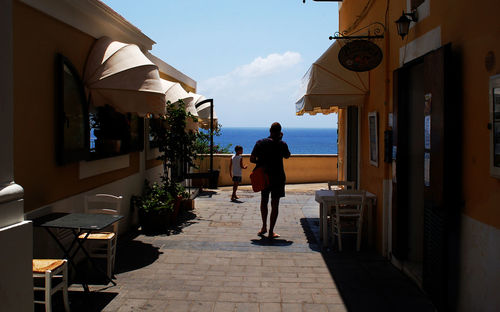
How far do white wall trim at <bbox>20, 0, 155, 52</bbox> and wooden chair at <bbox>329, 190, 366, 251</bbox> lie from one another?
4.48 m

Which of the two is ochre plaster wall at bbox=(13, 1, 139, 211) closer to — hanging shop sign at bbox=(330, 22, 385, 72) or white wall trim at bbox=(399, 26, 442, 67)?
hanging shop sign at bbox=(330, 22, 385, 72)

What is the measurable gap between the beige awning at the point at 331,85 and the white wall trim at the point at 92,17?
11.3ft

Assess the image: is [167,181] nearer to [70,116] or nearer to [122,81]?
[122,81]

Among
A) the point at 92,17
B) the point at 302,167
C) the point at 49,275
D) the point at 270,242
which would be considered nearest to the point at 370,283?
the point at 270,242

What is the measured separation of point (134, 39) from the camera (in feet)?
29.9

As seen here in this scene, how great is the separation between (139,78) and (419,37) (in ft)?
12.5

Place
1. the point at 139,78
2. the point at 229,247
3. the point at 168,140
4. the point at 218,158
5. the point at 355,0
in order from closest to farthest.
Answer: the point at 139,78
the point at 229,247
the point at 355,0
the point at 168,140
the point at 218,158

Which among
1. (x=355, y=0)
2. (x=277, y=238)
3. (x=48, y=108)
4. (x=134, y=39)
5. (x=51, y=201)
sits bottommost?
(x=277, y=238)

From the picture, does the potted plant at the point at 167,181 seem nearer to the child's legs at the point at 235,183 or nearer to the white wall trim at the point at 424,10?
the child's legs at the point at 235,183

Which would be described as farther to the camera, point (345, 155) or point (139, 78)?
point (345, 155)

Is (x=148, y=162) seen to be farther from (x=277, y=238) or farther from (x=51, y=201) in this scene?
(x=51, y=201)

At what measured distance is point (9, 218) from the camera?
3418 millimetres

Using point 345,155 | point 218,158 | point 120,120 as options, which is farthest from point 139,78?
point 218,158

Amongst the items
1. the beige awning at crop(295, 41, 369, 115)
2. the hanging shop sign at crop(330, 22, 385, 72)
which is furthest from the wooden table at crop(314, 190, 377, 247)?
the hanging shop sign at crop(330, 22, 385, 72)
